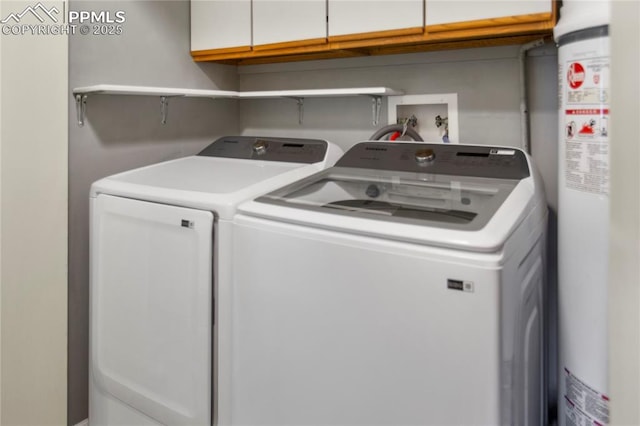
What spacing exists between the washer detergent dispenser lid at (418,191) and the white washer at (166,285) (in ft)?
0.65

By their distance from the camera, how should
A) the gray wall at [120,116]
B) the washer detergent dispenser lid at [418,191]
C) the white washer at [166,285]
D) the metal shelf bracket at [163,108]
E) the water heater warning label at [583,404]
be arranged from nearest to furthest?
the washer detergent dispenser lid at [418,191]
the water heater warning label at [583,404]
the white washer at [166,285]
the gray wall at [120,116]
the metal shelf bracket at [163,108]

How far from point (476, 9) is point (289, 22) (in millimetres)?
846

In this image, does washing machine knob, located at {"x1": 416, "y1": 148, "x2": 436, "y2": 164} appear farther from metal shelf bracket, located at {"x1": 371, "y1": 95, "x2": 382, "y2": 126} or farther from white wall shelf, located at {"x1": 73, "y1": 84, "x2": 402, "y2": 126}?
metal shelf bracket, located at {"x1": 371, "y1": 95, "x2": 382, "y2": 126}

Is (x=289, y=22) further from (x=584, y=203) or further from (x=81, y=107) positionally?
(x=584, y=203)

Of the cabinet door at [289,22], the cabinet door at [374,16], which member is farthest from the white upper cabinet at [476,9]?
the cabinet door at [289,22]

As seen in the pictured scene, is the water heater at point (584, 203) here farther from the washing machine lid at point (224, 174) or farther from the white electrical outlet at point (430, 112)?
the washing machine lid at point (224, 174)

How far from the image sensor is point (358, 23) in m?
1.99

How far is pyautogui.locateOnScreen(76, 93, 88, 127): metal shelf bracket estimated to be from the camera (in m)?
2.06

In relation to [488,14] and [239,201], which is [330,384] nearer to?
[239,201]

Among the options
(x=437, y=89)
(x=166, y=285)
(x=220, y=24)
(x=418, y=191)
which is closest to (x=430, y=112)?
(x=437, y=89)

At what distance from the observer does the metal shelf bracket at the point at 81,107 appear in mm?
2059

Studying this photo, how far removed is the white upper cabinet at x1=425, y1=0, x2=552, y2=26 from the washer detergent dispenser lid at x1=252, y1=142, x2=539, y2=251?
0.47m

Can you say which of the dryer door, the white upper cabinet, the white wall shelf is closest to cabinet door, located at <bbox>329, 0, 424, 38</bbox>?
the white upper cabinet

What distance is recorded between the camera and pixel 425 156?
73.9 inches
